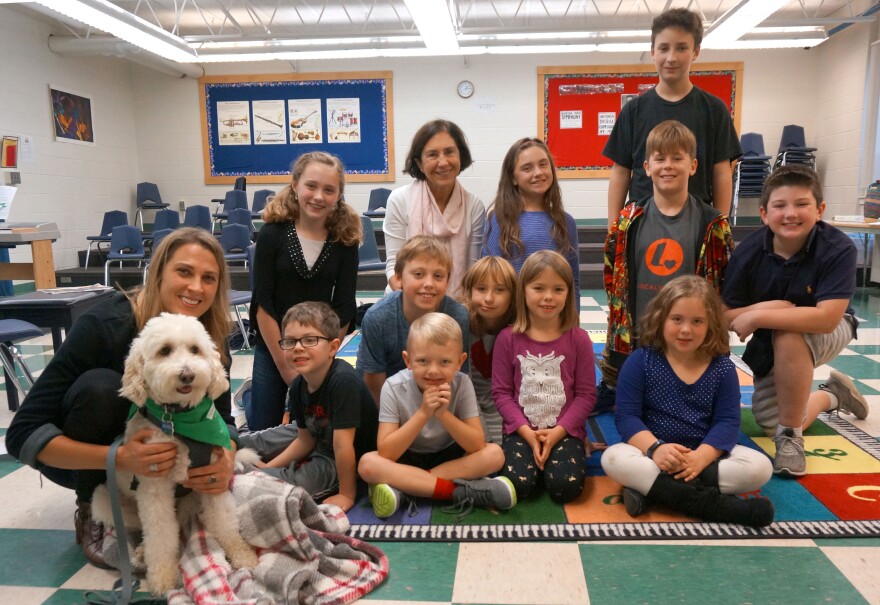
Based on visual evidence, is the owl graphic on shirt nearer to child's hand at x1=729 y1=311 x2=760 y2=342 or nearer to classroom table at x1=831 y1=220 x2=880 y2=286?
child's hand at x1=729 y1=311 x2=760 y2=342

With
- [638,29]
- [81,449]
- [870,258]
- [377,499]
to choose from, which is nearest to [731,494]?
[377,499]

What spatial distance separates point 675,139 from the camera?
2312mm

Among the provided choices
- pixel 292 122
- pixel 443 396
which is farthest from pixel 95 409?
pixel 292 122

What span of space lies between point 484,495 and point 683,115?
5.95ft

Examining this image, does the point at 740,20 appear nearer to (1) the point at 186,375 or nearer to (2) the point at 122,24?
(2) the point at 122,24

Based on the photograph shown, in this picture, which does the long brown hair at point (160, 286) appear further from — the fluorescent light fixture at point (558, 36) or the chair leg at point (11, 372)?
the fluorescent light fixture at point (558, 36)

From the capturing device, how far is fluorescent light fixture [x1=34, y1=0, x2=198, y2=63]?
227 inches

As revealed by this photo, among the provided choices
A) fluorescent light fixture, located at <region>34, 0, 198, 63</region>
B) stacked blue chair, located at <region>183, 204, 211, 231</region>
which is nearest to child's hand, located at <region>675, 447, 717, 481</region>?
fluorescent light fixture, located at <region>34, 0, 198, 63</region>

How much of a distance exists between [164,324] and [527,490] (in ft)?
4.08

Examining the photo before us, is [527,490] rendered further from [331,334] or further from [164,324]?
[164,324]

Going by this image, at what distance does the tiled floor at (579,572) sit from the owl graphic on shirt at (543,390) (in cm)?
51

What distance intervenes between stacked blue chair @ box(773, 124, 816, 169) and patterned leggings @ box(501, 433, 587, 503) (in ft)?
26.4

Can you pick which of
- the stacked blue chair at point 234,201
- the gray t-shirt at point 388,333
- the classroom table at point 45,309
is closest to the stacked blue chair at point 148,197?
→ the stacked blue chair at point 234,201

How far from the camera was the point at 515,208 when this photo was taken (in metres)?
2.64
